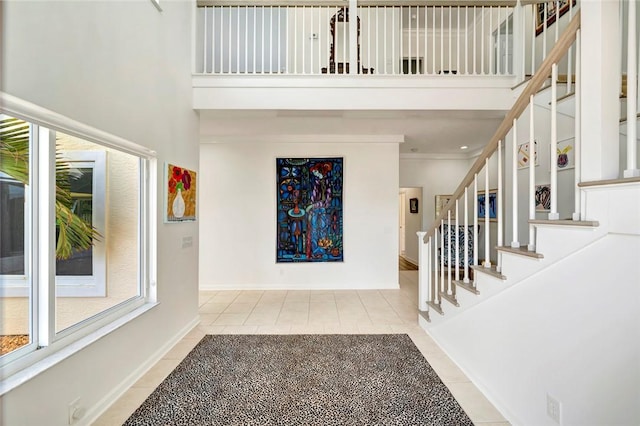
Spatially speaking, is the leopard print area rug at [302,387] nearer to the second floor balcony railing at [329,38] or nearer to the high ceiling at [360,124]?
the high ceiling at [360,124]

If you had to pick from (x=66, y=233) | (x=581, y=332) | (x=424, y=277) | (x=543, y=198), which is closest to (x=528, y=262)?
(x=581, y=332)

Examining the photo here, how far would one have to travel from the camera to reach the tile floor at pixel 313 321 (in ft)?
6.28

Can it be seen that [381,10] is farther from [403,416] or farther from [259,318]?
Result: [403,416]

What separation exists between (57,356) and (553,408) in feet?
8.99

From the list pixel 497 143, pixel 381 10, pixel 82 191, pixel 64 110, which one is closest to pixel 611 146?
pixel 497 143

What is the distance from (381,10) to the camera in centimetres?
507

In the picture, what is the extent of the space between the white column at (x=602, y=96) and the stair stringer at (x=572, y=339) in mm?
382

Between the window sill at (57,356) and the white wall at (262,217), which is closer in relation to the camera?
the window sill at (57,356)

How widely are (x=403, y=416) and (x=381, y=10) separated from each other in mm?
6196

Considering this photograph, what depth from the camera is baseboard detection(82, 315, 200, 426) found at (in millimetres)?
1721

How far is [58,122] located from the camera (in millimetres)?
1529

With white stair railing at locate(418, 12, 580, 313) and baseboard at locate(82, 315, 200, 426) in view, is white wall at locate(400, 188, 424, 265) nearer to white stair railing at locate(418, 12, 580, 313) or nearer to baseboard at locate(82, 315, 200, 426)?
white stair railing at locate(418, 12, 580, 313)

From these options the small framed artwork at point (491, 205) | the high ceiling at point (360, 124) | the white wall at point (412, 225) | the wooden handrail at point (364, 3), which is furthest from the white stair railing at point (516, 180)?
the white wall at point (412, 225)

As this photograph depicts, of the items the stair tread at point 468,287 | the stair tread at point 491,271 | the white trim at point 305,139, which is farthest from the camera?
the white trim at point 305,139
